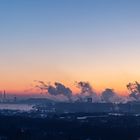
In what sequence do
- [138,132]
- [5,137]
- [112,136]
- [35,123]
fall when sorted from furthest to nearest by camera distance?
1. [35,123]
2. [138,132]
3. [112,136]
4. [5,137]

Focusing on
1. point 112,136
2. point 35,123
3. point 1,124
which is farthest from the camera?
point 35,123

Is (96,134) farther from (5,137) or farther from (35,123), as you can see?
(35,123)

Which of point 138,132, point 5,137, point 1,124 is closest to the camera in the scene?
point 5,137

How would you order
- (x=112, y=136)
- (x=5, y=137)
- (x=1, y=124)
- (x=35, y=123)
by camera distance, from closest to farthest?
(x=5, y=137)
(x=112, y=136)
(x=1, y=124)
(x=35, y=123)

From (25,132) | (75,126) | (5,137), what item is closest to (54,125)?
(75,126)

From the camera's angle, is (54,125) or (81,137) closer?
(81,137)

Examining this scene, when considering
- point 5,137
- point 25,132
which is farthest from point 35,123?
point 5,137

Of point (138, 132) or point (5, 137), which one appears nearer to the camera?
point (5, 137)

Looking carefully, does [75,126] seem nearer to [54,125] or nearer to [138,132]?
[54,125]
